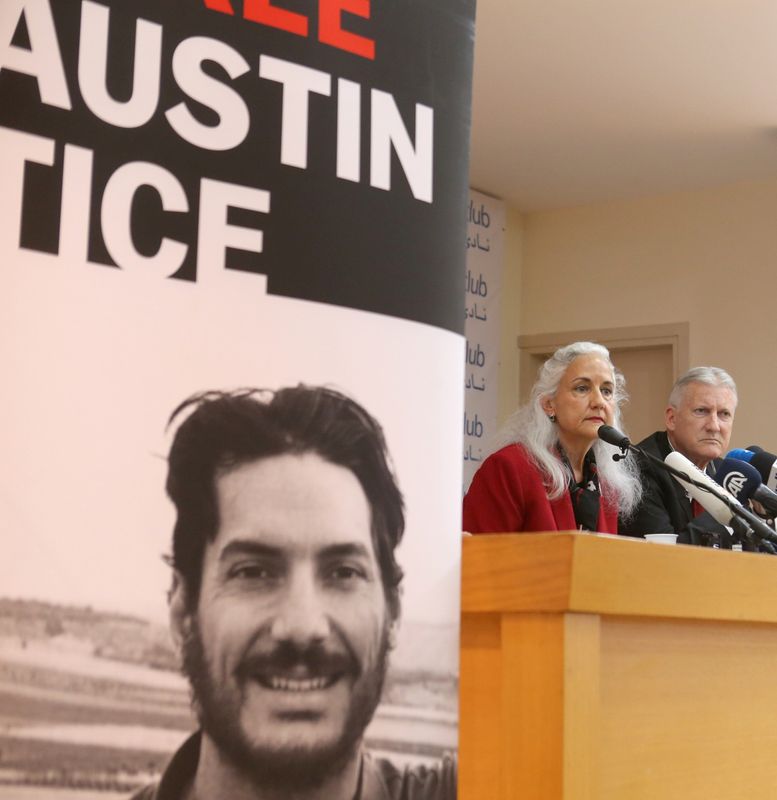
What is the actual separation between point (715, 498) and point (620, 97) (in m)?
3.53

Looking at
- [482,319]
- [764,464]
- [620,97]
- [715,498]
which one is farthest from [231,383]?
[482,319]

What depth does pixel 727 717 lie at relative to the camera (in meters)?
1.35

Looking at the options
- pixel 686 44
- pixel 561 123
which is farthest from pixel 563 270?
pixel 686 44

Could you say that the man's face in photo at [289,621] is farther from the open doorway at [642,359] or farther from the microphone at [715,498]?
the open doorway at [642,359]

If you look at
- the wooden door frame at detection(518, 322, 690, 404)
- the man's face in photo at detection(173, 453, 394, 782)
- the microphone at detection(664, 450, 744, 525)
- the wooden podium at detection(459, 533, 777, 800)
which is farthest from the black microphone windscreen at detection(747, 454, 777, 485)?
the wooden door frame at detection(518, 322, 690, 404)

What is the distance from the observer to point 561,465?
10.3ft

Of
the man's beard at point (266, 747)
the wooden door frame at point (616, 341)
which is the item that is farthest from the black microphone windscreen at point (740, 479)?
the wooden door frame at point (616, 341)

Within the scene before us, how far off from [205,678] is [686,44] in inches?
168

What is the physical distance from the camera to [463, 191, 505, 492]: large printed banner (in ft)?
20.9

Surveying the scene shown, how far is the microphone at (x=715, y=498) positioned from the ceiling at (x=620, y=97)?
284cm

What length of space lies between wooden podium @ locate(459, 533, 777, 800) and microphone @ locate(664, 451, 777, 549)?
48 cm

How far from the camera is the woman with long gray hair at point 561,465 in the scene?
9.87 feet

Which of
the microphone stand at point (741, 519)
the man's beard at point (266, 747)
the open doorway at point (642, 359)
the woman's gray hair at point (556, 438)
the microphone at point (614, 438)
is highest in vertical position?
the open doorway at point (642, 359)

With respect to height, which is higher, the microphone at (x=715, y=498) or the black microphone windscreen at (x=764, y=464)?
the black microphone windscreen at (x=764, y=464)
